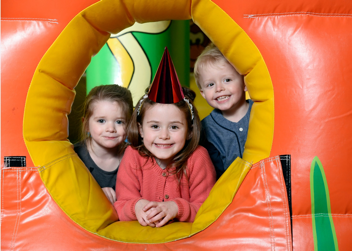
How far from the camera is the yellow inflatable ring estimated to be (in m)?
1.01

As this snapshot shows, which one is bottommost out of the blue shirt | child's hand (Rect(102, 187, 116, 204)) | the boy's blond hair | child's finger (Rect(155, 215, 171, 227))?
child's finger (Rect(155, 215, 171, 227))

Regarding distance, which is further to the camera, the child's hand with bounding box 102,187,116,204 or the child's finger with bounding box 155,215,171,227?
the child's hand with bounding box 102,187,116,204

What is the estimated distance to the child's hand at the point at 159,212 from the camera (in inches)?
43.1

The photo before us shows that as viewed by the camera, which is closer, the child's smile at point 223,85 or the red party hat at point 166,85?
the red party hat at point 166,85

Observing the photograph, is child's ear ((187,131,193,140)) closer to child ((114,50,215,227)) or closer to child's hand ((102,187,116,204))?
child ((114,50,215,227))

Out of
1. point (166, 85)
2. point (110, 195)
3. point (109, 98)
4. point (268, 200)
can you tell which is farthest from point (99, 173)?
point (268, 200)

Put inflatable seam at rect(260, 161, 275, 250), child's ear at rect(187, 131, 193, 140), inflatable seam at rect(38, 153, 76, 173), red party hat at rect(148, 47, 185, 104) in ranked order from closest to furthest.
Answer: inflatable seam at rect(260, 161, 275, 250) < inflatable seam at rect(38, 153, 76, 173) < red party hat at rect(148, 47, 185, 104) < child's ear at rect(187, 131, 193, 140)

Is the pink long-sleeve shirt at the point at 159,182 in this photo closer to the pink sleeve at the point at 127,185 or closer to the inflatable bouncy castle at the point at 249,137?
the pink sleeve at the point at 127,185

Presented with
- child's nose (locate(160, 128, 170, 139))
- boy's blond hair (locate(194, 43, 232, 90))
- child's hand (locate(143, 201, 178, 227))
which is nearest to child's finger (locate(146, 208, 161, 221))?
child's hand (locate(143, 201, 178, 227))

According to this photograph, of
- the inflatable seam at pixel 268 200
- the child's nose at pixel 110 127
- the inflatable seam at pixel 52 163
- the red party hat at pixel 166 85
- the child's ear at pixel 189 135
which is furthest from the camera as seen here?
the child's nose at pixel 110 127

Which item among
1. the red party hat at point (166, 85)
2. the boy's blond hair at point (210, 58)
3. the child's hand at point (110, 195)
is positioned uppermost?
the boy's blond hair at point (210, 58)

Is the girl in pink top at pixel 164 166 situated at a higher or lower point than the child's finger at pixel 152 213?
higher

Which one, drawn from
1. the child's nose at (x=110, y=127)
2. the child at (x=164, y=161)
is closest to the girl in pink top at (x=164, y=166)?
the child at (x=164, y=161)

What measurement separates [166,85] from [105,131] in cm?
38
